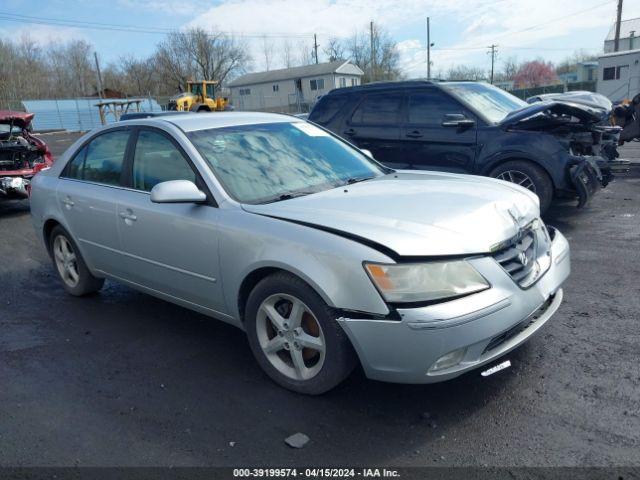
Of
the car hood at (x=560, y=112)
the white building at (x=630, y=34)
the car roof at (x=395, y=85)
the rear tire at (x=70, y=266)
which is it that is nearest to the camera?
the rear tire at (x=70, y=266)

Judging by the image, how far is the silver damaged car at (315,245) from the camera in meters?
2.70

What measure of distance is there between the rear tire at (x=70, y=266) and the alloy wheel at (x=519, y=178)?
4.89 metres

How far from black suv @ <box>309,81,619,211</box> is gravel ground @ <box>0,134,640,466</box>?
7.82 ft

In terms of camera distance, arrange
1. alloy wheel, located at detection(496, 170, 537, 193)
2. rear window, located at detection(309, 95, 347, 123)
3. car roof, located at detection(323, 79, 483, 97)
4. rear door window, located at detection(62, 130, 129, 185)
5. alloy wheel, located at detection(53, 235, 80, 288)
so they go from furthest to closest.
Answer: rear window, located at detection(309, 95, 347, 123) < car roof, located at detection(323, 79, 483, 97) < alloy wheel, located at detection(496, 170, 537, 193) < alloy wheel, located at detection(53, 235, 80, 288) < rear door window, located at detection(62, 130, 129, 185)

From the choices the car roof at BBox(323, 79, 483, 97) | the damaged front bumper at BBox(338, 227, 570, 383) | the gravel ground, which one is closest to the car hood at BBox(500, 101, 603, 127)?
the car roof at BBox(323, 79, 483, 97)

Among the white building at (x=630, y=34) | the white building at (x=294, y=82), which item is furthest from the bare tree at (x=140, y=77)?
the white building at (x=630, y=34)

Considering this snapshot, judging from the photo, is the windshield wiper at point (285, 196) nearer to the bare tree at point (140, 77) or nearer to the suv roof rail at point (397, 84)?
the suv roof rail at point (397, 84)

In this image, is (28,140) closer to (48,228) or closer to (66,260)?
(48,228)

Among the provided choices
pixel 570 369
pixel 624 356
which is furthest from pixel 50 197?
pixel 624 356

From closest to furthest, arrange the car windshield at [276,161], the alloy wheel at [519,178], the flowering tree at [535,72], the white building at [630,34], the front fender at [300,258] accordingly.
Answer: the front fender at [300,258]
the car windshield at [276,161]
the alloy wheel at [519,178]
the white building at [630,34]
the flowering tree at [535,72]

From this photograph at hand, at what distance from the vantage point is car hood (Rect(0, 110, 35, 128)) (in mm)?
9734

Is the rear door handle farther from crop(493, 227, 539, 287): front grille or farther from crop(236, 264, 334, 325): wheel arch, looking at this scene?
crop(493, 227, 539, 287): front grille

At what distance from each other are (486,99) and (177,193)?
217 inches

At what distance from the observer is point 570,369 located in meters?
3.29
